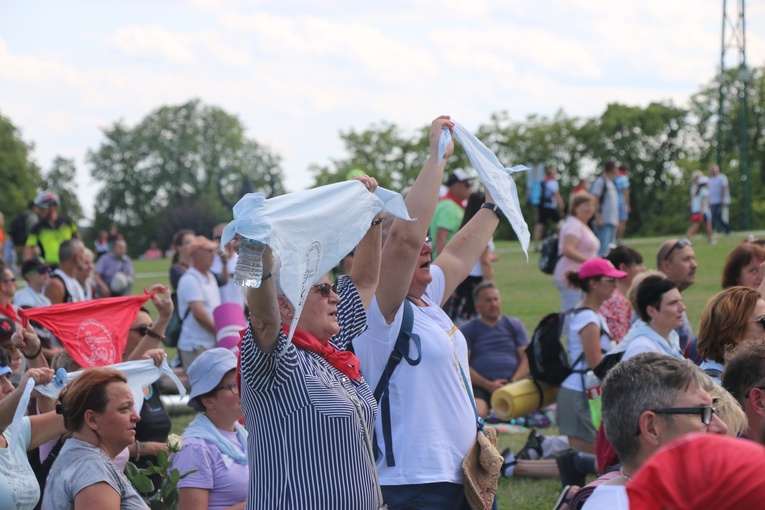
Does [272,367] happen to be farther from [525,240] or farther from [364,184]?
[525,240]

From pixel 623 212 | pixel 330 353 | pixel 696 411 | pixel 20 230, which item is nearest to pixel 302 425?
pixel 330 353

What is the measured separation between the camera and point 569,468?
6.78 metres

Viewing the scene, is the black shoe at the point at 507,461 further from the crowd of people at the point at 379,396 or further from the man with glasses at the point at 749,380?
the man with glasses at the point at 749,380

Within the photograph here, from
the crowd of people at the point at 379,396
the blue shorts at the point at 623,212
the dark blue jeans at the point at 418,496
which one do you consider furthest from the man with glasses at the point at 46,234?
the blue shorts at the point at 623,212

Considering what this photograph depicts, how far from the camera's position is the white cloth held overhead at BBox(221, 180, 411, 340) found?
3181 millimetres

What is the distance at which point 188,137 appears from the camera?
287 feet

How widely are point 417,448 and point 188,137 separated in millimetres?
85802

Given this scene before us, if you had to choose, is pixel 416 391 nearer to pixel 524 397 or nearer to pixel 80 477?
pixel 80 477

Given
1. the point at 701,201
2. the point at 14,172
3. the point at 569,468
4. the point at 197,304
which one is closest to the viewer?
the point at 569,468

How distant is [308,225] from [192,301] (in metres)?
6.49

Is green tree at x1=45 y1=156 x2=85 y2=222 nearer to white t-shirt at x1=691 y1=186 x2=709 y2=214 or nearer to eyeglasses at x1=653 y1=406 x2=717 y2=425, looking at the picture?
white t-shirt at x1=691 y1=186 x2=709 y2=214

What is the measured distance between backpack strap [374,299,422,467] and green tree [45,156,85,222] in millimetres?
86878

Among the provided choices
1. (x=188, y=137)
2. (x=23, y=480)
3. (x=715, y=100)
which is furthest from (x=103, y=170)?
(x=23, y=480)

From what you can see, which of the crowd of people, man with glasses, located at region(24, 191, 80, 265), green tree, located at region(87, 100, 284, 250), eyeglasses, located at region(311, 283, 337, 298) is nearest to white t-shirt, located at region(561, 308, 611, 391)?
the crowd of people
